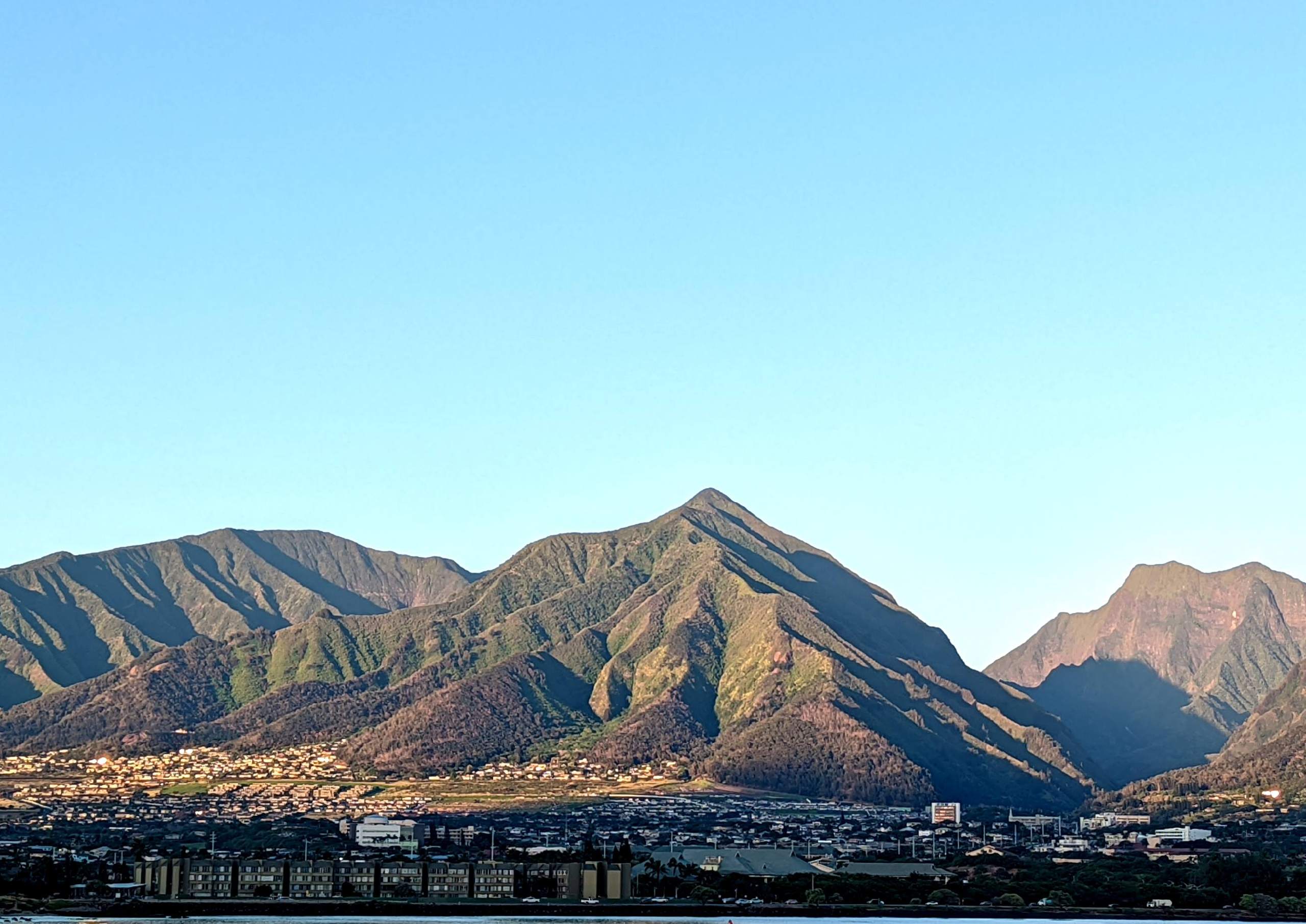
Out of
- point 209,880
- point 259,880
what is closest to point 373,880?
point 259,880

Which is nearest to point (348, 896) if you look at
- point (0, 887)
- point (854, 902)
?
point (0, 887)

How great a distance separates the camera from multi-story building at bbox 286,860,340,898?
189000 mm

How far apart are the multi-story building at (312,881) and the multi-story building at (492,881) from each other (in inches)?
510

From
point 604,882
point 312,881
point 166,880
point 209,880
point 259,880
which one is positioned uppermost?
point 166,880

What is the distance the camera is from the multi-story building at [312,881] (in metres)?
189

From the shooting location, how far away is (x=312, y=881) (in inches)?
7534

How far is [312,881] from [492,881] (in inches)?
662

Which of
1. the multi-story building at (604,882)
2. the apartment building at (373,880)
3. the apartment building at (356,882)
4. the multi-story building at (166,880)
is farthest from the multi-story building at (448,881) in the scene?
the multi-story building at (166,880)

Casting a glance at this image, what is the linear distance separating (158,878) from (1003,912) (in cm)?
7749

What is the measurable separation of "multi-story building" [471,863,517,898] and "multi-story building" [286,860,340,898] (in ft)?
42.5

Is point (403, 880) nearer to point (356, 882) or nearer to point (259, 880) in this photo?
point (356, 882)

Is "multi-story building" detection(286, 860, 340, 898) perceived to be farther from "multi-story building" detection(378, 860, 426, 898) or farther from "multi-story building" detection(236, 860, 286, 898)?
"multi-story building" detection(378, 860, 426, 898)

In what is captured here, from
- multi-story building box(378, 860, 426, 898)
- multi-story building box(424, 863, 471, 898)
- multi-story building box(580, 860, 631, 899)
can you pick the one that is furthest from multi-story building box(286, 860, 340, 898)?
multi-story building box(580, 860, 631, 899)

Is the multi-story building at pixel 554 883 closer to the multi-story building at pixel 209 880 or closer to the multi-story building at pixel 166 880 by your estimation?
the multi-story building at pixel 209 880
